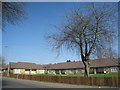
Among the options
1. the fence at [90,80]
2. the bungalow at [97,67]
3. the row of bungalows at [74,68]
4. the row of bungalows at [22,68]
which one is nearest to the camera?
the fence at [90,80]

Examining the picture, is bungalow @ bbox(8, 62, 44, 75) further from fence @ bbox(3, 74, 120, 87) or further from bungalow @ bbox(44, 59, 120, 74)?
fence @ bbox(3, 74, 120, 87)

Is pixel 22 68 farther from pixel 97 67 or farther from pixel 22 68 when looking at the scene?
pixel 97 67

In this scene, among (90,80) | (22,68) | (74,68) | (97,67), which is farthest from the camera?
(22,68)

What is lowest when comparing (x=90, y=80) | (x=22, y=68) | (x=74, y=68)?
(x=22, y=68)

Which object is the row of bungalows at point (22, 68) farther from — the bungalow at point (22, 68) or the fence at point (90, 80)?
the fence at point (90, 80)

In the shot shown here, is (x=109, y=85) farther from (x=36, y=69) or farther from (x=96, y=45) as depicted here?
(x=36, y=69)

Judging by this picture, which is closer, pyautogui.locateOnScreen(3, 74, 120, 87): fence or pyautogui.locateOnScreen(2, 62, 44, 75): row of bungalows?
pyautogui.locateOnScreen(3, 74, 120, 87): fence

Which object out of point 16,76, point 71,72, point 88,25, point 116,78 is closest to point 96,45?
point 88,25

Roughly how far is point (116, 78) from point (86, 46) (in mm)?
7578

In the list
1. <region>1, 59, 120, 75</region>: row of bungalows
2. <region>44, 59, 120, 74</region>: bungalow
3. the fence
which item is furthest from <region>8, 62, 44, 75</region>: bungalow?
the fence

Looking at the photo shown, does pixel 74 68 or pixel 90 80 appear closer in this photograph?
pixel 90 80

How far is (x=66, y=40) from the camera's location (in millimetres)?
23484

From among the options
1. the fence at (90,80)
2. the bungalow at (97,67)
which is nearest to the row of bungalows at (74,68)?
the bungalow at (97,67)

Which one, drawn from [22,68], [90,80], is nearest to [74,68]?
[22,68]
